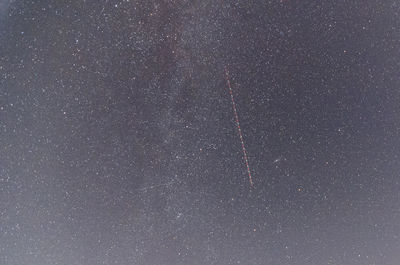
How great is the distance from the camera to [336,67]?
91 cm

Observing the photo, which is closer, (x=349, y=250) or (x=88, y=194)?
(x=88, y=194)

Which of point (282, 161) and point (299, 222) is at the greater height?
point (282, 161)

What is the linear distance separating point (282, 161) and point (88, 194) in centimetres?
51

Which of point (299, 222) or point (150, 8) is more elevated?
point (150, 8)

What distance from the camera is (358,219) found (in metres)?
0.99

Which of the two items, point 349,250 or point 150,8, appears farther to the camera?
point 349,250

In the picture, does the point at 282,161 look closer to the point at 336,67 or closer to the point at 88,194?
the point at 336,67

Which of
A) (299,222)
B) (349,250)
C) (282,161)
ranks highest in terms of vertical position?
(282,161)

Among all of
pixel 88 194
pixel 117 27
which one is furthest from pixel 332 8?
pixel 88 194

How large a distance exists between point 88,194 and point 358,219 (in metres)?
0.75

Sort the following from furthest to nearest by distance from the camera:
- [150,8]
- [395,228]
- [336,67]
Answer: [395,228]
[336,67]
[150,8]

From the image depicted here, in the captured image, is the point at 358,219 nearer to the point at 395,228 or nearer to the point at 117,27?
the point at 395,228

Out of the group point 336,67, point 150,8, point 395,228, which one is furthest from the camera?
point 395,228

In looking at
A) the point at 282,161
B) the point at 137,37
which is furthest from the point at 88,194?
the point at 282,161
